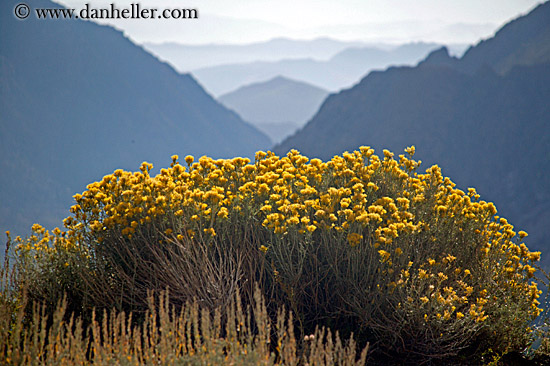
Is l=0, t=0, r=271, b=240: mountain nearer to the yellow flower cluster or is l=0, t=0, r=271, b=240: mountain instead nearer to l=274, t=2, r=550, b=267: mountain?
l=274, t=2, r=550, b=267: mountain

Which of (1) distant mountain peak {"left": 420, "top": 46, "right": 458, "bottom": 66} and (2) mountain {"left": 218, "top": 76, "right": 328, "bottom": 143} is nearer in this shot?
(1) distant mountain peak {"left": 420, "top": 46, "right": 458, "bottom": 66}

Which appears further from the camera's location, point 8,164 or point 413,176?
point 8,164

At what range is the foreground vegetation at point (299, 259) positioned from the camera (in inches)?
151

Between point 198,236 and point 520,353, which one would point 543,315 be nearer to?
point 520,353

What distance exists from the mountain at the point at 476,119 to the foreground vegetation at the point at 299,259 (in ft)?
149

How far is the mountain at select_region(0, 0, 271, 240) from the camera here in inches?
3123

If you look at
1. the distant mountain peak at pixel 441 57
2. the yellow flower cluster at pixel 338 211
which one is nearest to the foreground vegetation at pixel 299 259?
the yellow flower cluster at pixel 338 211

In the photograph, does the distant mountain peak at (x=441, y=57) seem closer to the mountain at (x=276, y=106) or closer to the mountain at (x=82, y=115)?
the mountain at (x=82, y=115)

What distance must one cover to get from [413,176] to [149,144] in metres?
104

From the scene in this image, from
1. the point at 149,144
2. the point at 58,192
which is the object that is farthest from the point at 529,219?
the point at 149,144

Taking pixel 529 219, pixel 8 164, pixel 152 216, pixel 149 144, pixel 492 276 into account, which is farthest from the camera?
pixel 149 144

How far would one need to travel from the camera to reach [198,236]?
411 cm

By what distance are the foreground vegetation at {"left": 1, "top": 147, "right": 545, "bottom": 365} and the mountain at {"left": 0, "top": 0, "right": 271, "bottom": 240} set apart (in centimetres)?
6616

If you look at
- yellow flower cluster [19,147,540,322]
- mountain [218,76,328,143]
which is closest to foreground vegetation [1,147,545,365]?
yellow flower cluster [19,147,540,322]
